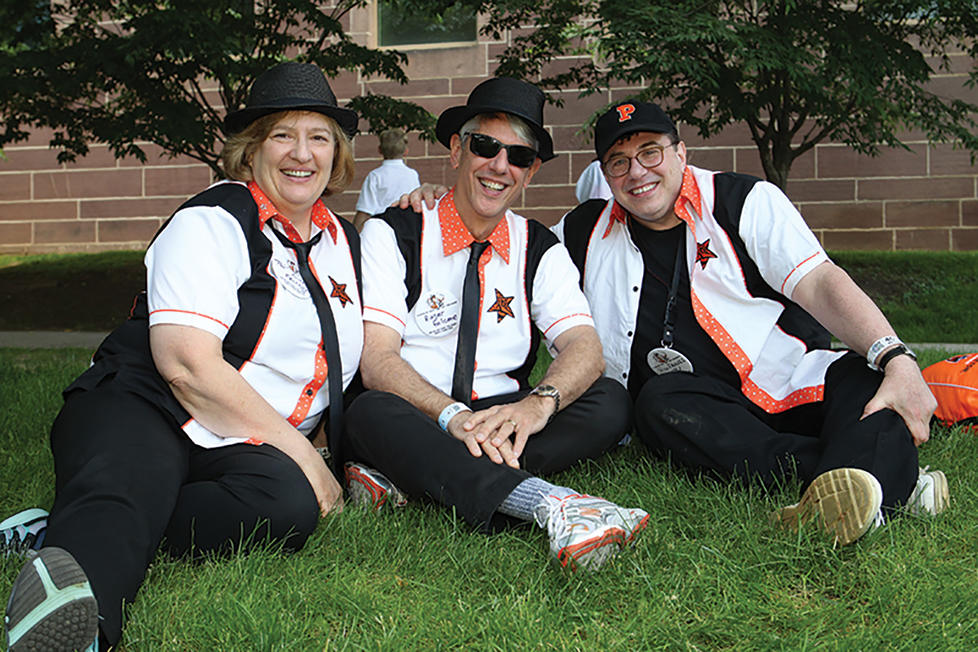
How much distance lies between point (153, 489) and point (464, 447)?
934mm

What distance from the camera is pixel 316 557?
261 cm

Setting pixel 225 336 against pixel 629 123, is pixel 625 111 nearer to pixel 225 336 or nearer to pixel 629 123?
pixel 629 123

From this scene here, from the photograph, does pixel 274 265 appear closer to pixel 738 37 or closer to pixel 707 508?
pixel 707 508

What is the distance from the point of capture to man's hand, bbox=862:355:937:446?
2.85 meters

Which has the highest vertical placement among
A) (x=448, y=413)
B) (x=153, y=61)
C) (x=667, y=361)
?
(x=153, y=61)

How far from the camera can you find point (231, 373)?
9.09 ft

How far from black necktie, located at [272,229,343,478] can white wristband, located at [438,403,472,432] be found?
36cm

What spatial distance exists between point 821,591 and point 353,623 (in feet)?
3.94

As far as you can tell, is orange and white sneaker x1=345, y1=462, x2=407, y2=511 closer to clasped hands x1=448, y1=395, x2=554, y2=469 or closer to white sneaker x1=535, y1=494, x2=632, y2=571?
clasped hands x1=448, y1=395, x2=554, y2=469

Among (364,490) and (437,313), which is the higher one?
(437,313)

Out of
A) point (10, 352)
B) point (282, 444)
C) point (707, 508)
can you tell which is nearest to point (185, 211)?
→ point (282, 444)

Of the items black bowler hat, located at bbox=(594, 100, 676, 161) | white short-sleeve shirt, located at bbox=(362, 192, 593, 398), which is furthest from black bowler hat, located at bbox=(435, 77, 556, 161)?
white short-sleeve shirt, located at bbox=(362, 192, 593, 398)

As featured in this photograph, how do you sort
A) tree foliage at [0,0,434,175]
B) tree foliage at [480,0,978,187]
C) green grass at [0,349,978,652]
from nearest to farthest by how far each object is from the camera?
green grass at [0,349,978,652], tree foliage at [480,0,978,187], tree foliage at [0,0,434,175]

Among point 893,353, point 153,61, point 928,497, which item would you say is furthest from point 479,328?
point 153,61
